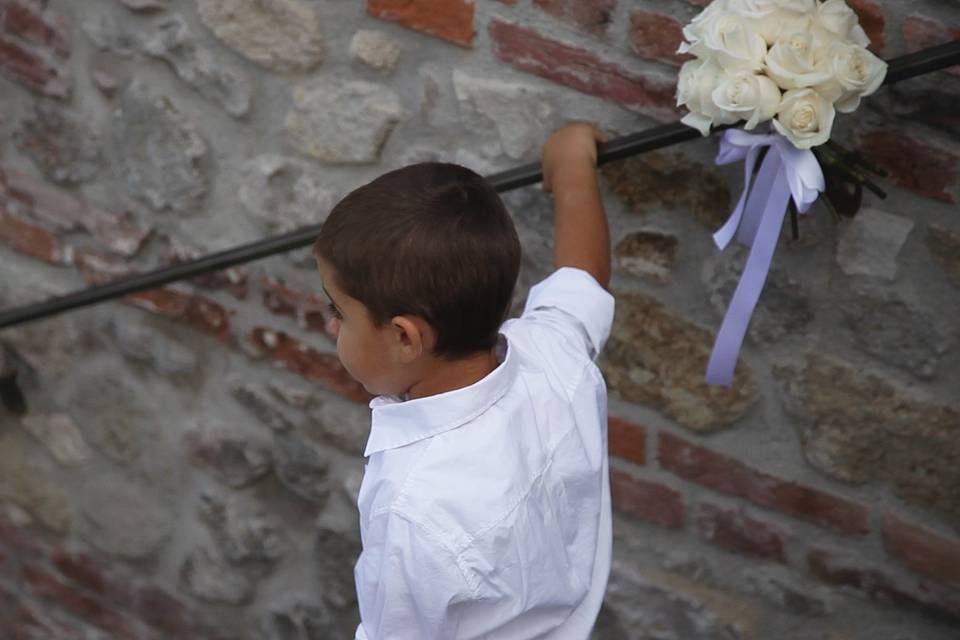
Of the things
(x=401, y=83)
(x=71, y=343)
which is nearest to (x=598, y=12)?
(x=401, y=83)

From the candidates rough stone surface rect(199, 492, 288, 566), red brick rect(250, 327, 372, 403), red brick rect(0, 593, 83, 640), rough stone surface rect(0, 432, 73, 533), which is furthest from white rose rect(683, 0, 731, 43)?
red brick rect(0, 593, 83, 640)

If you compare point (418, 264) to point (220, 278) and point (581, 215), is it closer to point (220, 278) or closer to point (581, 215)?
point (581, 215)

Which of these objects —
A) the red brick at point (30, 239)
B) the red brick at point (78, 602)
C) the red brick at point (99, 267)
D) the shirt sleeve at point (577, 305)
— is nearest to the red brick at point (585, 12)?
the shirt sleeve at point (577, 305)

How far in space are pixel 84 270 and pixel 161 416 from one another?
0.30 meters

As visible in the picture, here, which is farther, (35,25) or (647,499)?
(35,25)

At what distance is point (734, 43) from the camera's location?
4.49ft

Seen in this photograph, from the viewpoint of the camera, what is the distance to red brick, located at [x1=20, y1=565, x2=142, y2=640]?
2651 mm

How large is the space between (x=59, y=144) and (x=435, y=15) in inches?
32.4

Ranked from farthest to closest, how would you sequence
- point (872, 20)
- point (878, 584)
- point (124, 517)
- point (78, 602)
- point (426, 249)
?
1. point (78, 602)
2. point (124, 517)
3. point (878, 584)
4. point (872, 20)
5. point (426, 249)

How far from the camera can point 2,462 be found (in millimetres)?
2598

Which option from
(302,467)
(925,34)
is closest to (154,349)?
(302,467)

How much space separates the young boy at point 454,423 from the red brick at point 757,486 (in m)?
0.44

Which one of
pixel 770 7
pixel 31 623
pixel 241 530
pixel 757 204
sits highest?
pixel 770 7

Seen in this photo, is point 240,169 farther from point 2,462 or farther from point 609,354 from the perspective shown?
point 2,462
